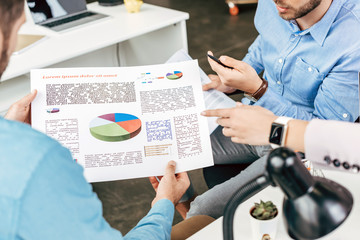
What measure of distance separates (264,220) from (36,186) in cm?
48

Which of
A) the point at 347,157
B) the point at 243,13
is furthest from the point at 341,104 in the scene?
the point at 243,13

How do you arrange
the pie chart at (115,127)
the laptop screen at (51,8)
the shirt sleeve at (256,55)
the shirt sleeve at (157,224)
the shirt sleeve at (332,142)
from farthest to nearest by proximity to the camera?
the laptop screen at (51,8) → the shirt sleeve at (256,55) → the pie chart at (115,127) → the shirt sleeve at (157,224) → the shirt sleeve at (332,142)

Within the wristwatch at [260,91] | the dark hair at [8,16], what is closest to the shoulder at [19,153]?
the dark hair at [8,16]

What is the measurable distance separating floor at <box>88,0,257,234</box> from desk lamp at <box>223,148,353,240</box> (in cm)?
145

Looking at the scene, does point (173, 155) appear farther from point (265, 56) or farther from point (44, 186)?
point (265, 56)

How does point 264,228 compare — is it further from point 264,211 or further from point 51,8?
point 51,8

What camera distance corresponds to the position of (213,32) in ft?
13.9

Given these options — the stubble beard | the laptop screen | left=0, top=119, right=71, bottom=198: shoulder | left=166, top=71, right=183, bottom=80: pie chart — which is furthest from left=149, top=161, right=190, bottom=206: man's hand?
the laptop screen

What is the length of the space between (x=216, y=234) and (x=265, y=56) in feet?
2.93

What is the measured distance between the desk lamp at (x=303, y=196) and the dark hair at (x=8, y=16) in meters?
0.46

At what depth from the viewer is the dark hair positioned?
0.64 metres

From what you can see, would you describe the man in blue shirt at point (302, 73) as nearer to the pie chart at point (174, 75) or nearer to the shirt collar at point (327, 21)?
the shirt collar at point (327, 21)

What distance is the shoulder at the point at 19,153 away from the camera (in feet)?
1.97

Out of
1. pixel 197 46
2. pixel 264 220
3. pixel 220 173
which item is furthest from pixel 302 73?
pixel 197 46
